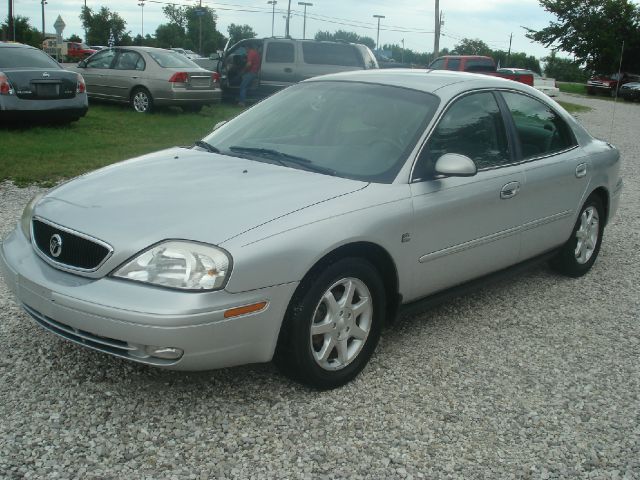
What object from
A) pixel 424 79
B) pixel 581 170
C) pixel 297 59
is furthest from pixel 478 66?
pixel 424 79

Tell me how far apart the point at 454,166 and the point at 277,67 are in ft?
46.6

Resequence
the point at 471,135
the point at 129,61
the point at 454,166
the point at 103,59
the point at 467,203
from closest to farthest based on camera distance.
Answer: the point at 454,166, the point at 467,203, the point at 471,135, the point at 129,61, the point at 103,59

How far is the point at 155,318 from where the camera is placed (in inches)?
120

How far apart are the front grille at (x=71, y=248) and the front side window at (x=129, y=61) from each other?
1315 cm

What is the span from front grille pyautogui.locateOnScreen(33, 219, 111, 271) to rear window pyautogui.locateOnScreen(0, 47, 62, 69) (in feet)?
31.0

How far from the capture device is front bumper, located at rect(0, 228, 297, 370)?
3.06 metres

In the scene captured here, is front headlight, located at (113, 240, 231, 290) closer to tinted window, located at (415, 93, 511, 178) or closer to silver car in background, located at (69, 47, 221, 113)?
tinted window, located at (415, 93, 511, 178)

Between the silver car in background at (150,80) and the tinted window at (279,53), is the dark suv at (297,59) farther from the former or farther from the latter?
the silver car in background at (150,80)

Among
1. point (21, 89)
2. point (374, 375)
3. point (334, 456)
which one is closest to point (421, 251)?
point (374, 375)

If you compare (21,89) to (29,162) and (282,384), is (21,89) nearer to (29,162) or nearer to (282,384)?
(29,162)

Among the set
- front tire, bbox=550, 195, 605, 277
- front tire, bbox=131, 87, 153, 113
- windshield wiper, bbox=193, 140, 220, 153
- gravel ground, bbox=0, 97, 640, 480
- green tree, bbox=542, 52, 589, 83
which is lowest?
gravel ground, bbox=0, 97, 640, 480

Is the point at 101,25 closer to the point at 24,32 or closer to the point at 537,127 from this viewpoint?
the point at 24,32

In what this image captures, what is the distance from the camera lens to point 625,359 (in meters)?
4.36

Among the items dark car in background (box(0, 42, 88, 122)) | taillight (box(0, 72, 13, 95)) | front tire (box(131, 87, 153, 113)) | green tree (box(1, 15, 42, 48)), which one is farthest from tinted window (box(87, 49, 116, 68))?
green tree (box(1, 15, 42, 48))
